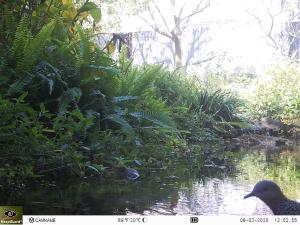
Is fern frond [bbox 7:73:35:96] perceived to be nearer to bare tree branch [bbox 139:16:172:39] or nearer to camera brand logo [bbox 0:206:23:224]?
camera brand logo [bbox 0:206:23:224]

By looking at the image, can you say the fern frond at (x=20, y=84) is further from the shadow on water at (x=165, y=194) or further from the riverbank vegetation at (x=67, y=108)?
the shadow on water at (x=165, y=194)

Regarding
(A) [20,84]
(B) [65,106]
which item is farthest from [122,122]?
(A) [20,84]

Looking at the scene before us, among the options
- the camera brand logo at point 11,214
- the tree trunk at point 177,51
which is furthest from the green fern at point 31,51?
the tree trunk at point 177,51

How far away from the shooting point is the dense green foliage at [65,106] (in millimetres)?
1835

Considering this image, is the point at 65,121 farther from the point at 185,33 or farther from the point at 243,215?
the point at 185,33

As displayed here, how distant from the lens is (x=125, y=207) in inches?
60.4

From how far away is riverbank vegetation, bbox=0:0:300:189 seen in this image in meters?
1.83

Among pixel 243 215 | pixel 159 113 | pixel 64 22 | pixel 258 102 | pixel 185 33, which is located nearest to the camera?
pixel 243 215

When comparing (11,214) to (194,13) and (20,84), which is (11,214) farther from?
(194,13)

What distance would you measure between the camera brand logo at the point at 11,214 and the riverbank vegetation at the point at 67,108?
0.22 m

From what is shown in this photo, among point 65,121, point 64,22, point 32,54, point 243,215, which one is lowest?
point 243,215

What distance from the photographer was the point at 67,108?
A: 93.1 inches

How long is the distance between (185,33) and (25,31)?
1.67 meters

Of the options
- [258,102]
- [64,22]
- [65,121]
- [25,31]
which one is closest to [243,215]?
[65,121]
